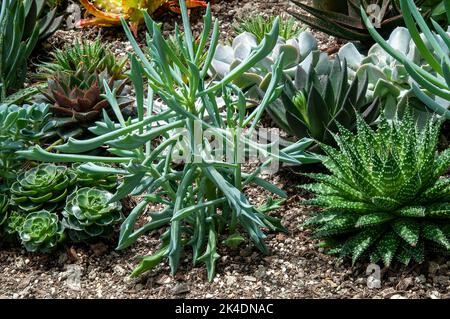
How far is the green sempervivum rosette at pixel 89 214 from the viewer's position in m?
3.14

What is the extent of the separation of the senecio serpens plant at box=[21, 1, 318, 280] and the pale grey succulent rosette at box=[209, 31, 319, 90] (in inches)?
27.2

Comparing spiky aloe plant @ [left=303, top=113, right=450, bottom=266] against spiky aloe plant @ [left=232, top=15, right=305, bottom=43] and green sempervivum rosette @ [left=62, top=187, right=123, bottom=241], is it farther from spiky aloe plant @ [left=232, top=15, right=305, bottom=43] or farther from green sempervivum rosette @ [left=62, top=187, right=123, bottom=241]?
spiky aloe plant @ [left=232, top=15, right=305, bottom=43]

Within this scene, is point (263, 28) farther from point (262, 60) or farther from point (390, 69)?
point (390, 69)

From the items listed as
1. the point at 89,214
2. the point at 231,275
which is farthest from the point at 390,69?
the point at 89,214

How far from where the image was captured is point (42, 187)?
3227 millimetres

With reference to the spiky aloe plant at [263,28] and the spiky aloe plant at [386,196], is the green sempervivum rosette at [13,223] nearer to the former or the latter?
the spiky aloe plant at [386,196]

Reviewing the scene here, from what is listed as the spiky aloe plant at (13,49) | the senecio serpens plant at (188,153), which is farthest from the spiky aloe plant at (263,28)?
the senecio serpens plant at (188,153)

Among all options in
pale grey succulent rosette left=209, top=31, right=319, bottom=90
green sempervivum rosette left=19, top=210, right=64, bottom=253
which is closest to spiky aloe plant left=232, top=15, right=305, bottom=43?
pale grey succulent rosette left=209, top=31, right=319, bottom=90

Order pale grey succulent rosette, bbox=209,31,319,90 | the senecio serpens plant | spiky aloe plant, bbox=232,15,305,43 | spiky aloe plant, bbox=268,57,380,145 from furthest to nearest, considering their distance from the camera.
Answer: spiky aloe plant, bbox=232,15,305,43, pale grey succulent rosette, bbox=209,31,319,90, spiky aloe plant, bbox=268,57,380,145, the senecio serpens plant

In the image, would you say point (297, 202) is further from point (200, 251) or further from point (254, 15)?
point (254, 15)

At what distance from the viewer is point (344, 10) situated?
4223 millimetres

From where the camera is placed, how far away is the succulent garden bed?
2771 mm

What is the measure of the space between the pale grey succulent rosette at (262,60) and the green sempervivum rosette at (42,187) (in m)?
0.86

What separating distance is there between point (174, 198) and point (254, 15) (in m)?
1.75
